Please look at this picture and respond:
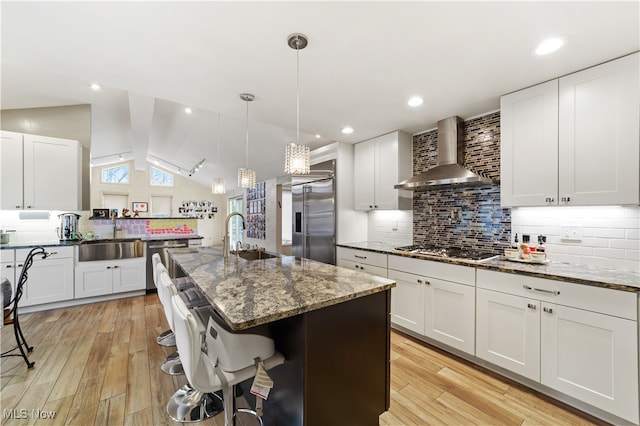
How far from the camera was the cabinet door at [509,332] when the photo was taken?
1862mm

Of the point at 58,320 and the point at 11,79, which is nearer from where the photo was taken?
the point at 11,79

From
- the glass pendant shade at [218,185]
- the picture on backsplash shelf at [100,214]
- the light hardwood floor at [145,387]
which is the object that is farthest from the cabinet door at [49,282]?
the glass pendant shade at [218,185]

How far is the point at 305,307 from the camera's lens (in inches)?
44.9

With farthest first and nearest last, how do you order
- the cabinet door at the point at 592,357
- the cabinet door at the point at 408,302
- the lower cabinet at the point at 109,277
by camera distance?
the lower cabinet at the point at 109,277 < the cabinet door at the point at 408,302 < the cabinet door at the point at 592,357

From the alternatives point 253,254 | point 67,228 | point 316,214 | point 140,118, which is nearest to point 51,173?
point 67,228

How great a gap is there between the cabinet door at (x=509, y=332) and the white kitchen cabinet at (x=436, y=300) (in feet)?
0.25

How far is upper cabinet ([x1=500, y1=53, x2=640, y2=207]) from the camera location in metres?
1.71

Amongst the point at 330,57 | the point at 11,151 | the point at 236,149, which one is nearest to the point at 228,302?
the point at 330,57

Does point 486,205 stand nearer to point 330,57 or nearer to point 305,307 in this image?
point 330,57

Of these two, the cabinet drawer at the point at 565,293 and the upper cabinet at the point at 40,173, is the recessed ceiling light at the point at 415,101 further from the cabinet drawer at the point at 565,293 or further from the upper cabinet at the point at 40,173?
the upper cabinet at the point at 40,173

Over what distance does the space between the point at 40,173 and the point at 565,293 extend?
19.2 feet

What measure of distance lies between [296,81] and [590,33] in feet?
6.12

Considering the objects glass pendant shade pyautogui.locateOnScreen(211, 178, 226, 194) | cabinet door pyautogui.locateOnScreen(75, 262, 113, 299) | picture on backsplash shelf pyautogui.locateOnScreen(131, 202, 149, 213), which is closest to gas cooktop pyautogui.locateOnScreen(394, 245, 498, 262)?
glass pendant shade pyautogui.locateOnScreen(211, 178, 226, 194)

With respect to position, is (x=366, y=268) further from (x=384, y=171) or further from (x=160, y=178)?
(x=160, y=178)
